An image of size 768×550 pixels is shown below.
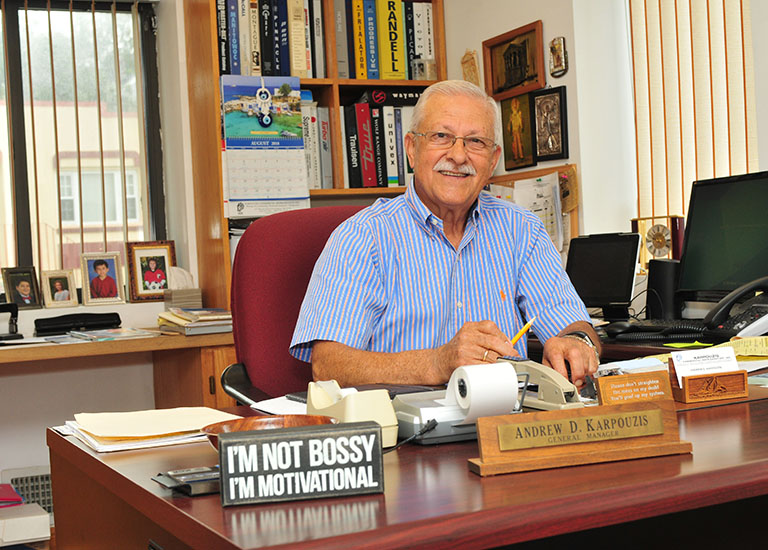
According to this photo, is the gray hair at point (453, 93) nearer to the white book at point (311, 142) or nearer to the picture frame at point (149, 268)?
the white book at point (311, 142)

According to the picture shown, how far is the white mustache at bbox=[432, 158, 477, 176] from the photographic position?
5.95ft

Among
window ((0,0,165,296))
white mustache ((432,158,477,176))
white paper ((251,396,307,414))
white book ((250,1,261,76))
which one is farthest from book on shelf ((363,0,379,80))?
white paper ((251,396,307,414))

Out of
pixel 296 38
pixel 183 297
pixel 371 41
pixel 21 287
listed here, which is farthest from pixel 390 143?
pixel 21 287

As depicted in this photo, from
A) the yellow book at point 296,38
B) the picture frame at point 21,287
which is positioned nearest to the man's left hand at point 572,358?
the yellow book at point 296,38

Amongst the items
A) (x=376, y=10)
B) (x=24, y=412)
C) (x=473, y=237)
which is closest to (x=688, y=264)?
(x=473, y=237)

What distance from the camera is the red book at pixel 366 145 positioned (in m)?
3.36

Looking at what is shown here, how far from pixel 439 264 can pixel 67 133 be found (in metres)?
2.10

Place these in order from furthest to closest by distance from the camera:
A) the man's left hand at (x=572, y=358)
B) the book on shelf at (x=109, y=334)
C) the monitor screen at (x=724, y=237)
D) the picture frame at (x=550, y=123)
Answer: the picture frame at (x=550, y=123), the book on shelf at (x=109, y=334), the monitor screen at (x=724, y=237), the man's left hand at (x=572, y=358)

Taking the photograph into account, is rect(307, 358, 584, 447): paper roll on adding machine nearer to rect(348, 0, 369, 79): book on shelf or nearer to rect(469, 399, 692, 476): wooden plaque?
rect(469, 399, 692, 476): wooden plaque

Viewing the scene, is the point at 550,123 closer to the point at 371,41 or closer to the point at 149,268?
the point at 371,41

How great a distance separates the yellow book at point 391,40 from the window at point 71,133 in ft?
3.20

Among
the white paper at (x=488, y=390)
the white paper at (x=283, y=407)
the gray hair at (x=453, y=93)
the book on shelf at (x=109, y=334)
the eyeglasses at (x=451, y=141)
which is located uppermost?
the gray hair at (x=453, y=93)

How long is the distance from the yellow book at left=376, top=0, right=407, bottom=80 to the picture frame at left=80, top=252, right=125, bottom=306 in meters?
1.26

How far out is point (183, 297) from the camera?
3.25m
